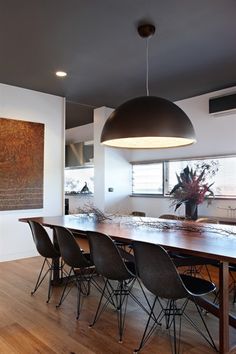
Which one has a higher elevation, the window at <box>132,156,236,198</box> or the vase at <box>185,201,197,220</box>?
the window at <box>132,156,236,198</box>

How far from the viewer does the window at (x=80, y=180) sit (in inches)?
312

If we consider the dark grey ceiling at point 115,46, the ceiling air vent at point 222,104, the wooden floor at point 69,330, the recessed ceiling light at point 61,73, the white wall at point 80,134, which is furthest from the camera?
the white wall at point 80,134

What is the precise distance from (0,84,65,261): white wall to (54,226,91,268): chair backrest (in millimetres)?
2308

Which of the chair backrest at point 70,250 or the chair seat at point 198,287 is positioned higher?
the chair backrest at point 70,250

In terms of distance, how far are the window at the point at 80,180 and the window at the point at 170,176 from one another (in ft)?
5.14

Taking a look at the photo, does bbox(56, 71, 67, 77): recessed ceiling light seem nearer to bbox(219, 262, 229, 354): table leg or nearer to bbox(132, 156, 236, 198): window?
bbox(132, 156, 236, 198): window

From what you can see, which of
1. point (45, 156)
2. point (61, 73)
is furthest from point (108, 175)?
point (61, 73)

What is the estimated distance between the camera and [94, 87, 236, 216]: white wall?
5105 mm

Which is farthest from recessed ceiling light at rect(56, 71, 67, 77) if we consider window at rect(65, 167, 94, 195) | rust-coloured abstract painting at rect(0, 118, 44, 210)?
window at rect(65, 167, 94, 195)

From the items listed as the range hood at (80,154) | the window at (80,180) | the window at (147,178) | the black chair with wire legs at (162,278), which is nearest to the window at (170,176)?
the window at (147,178)

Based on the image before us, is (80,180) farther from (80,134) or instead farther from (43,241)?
(43,241)

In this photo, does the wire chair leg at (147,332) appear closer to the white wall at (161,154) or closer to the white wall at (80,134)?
the white wall at (161,154)

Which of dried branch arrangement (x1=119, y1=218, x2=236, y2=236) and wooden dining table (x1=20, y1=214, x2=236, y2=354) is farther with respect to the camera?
dried branch arrangement (x1=119, y1=218, x2=236, y2=236)

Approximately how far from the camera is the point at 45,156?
17.8 feet
